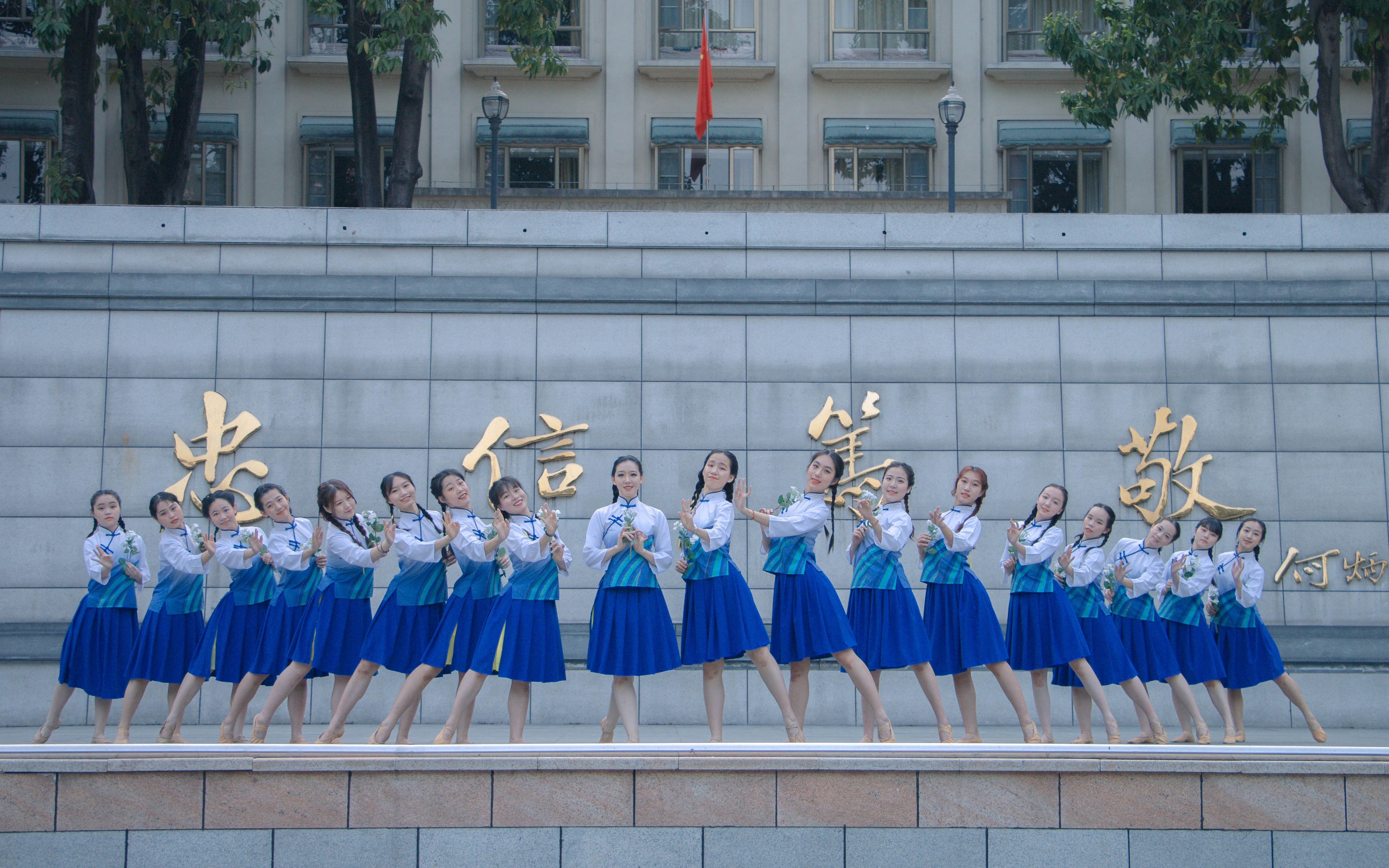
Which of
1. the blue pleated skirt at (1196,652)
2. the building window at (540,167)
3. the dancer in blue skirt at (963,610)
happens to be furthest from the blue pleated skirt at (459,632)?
the building window at (540,167)

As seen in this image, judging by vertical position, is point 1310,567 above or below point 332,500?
below

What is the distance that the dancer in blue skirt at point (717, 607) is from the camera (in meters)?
6.36

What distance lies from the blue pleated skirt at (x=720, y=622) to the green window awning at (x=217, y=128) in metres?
12.4

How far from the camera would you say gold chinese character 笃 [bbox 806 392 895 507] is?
940 cm

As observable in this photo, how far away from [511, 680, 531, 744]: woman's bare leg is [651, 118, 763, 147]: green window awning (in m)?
11.3

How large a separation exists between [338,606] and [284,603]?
1.32ft

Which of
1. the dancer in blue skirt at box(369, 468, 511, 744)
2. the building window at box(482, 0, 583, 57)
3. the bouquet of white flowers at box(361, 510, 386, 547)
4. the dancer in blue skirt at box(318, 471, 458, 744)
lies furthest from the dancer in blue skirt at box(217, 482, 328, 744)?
the building window at box(482, 0, 583, 57)

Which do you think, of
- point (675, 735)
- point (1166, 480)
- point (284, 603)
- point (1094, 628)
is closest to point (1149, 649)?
point (1094, 628)

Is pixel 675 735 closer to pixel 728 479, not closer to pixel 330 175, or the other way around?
pixel 728 479

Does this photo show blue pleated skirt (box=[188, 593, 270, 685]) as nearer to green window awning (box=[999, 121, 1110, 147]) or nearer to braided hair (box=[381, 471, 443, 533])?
braided hair (box=[381, 471, 443, 533])

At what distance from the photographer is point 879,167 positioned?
16.7 meters

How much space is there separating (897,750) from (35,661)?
6791 millimetres

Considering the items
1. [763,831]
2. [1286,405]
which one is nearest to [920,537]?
[763,831]

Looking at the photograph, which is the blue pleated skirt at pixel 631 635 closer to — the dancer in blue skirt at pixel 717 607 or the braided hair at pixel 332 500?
the dancer in blue skirt at pixel 717 607
